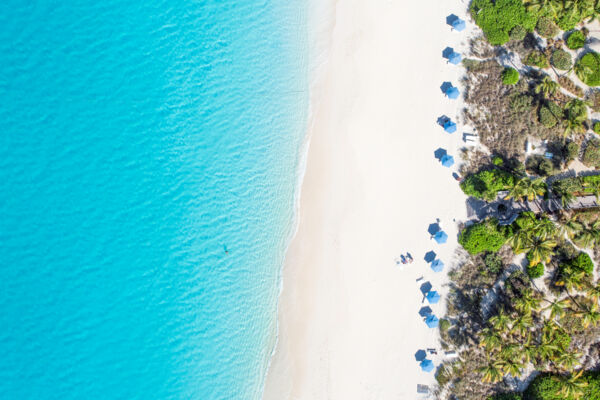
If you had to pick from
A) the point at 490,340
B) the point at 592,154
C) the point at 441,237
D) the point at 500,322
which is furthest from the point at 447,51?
the point at 490,340

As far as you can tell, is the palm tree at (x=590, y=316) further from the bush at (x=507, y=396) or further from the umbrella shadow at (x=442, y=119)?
the umbrella shadow at (x=442, y=119)

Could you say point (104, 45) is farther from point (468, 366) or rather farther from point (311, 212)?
point (468, 366)

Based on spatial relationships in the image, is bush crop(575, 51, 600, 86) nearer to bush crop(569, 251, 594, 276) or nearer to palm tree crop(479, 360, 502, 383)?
bush crop(569, 251, 594, 276)

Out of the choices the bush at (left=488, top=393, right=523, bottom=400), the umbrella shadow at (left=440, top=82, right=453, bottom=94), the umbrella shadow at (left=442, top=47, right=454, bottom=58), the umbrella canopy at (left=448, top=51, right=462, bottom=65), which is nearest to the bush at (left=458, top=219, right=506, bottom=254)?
the umbrella shadow at (left=440, top=82, right=453, bottom=94)

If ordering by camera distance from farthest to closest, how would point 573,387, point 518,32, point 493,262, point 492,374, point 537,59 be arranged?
point 537,59 < point 518,32 < point 493,262 < point 492,374 < point 573,387

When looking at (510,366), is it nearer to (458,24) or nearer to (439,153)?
(439,153)

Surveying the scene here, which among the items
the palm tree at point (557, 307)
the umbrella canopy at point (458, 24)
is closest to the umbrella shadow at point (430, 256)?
the palm tree at point (557, 307)
